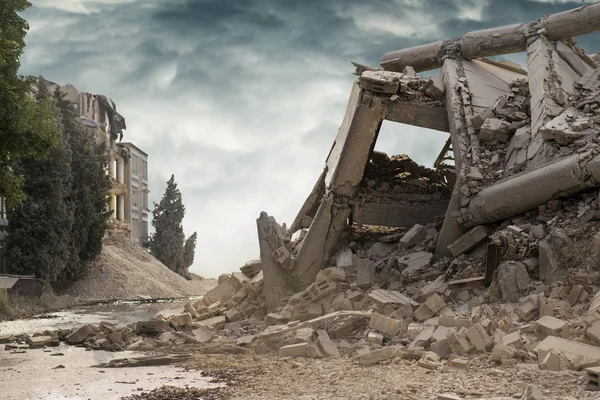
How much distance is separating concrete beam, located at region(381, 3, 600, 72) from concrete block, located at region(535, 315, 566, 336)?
8.15 m

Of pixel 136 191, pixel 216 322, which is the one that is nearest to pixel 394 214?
pixel 216 322

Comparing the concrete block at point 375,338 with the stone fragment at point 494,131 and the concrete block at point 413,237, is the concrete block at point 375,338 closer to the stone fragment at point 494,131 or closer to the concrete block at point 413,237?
the concrete block at point 413,237

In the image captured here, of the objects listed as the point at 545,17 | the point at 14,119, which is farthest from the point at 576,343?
the point at 14,119

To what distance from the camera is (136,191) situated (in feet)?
142

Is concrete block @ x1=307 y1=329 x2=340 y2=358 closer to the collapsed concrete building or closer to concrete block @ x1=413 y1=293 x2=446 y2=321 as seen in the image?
concrete block @ x1=413 y1=293 x2=446 y2=321

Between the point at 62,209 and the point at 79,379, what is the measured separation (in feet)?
64.6

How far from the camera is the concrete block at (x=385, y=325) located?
10.3 m

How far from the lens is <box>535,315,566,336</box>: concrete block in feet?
29.2

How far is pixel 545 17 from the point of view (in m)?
15.8

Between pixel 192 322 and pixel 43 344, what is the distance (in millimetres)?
2595

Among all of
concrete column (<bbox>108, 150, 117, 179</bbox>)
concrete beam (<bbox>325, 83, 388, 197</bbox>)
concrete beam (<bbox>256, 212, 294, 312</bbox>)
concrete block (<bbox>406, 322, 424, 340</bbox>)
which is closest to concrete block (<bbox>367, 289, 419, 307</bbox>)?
concrete block (<bbox>406, 322, 424, 340</bbox>)

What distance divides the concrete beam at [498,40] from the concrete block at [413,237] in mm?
4545

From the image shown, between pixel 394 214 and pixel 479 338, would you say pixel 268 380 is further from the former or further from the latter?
pixel 394 214

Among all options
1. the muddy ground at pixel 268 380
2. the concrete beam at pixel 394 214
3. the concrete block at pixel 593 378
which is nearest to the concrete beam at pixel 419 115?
the concrete beam at pixel 394 214
